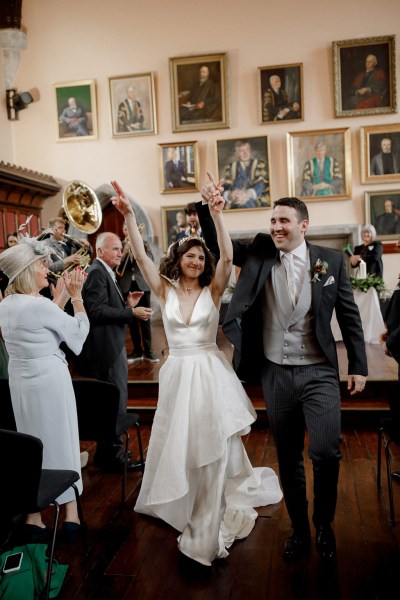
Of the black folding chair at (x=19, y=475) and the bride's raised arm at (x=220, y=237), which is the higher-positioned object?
the bride's raised arm at (x=220, y=237)

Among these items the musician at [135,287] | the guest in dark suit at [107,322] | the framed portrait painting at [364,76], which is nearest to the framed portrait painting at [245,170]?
the framed portrait painting at [364,76]

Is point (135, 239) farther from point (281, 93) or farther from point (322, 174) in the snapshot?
point (281, 93)

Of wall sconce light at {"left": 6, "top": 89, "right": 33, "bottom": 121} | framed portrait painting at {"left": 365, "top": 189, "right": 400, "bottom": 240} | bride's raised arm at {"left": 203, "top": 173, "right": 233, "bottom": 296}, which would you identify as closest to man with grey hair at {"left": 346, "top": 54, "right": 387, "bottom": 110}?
framed portrait painting at {"left": 365, "top": 189, "right": 400, "bottom": 240}

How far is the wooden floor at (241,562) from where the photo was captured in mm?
2771

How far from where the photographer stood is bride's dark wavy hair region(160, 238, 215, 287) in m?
3.29

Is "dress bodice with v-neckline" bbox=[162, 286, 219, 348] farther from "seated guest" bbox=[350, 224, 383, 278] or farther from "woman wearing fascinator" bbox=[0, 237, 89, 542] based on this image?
"seated guest" bbox=[350, 224, 383, 278]

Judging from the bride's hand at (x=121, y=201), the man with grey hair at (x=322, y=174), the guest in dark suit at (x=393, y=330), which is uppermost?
the man with grey hair at (x=322, y=174)

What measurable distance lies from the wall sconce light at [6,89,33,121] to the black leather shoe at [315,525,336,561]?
10.2 m

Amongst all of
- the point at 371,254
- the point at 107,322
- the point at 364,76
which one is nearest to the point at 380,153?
the point at 364,76

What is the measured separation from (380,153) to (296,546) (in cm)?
855

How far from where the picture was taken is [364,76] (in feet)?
32.8

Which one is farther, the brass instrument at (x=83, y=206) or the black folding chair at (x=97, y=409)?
the brass instrument at (x=83, y=206)

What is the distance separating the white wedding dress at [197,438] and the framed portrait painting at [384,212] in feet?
25.2

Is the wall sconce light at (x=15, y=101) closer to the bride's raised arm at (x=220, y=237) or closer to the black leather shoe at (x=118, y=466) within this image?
the black leather shoe at (x=118, y=466)
